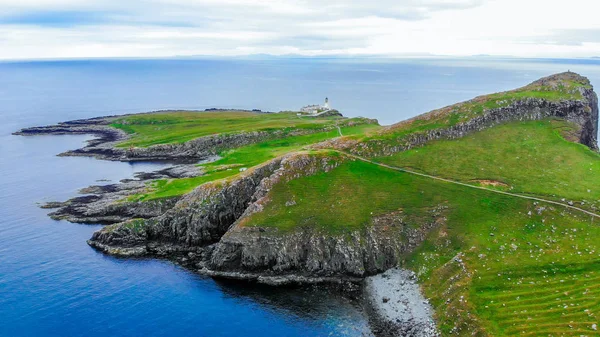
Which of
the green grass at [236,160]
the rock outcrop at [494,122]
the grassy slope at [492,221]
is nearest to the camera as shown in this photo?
the grassy slope at [492,221]

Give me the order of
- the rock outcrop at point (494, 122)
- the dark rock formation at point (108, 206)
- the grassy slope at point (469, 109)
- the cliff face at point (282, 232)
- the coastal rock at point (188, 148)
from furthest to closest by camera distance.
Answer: the coastal rock at point (188, 148) < the grassy slope at point (469, 109) < the dark rock formation at point (108, 206) < the rock outcrop at point (494, 122) < the cliff face at point (282, 232)

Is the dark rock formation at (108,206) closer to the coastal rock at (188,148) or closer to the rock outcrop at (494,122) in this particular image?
the rock outcrop at (494,122)

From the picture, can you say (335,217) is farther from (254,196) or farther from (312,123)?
(312,123)

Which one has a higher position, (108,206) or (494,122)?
(494,122)

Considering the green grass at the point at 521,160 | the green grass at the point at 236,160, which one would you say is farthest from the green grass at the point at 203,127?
the green grass at the point at 521,160

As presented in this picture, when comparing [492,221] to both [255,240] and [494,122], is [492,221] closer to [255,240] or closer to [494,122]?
[494,122]

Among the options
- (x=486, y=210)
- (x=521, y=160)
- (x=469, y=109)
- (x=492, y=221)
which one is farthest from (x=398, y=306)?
(x=469, y=109)

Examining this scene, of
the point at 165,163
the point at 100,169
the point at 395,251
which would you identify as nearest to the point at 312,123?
the point at 165,163
